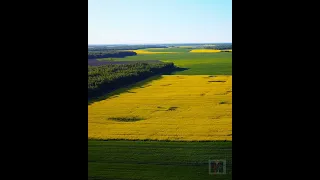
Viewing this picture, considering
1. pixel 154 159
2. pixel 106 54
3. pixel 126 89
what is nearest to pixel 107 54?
pixel 106 54

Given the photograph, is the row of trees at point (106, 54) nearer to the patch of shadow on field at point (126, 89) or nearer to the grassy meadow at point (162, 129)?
the grassy meadow at point (162, 129)

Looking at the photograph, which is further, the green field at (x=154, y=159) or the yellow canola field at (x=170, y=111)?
the yellow canola field at (x=170, y=111)

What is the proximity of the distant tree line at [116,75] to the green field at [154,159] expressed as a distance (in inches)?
194

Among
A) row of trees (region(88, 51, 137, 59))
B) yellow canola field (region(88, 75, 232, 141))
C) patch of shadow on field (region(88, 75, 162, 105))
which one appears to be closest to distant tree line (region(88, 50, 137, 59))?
row of trees (region(88, 51, 137, 59))

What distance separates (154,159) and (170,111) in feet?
17.9

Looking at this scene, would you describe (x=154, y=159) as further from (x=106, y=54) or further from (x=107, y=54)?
(x=107, y=54)

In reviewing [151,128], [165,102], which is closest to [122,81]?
[165,102]

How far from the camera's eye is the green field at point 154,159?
7.33 m

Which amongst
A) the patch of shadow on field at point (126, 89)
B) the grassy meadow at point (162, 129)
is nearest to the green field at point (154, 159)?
the grassy meadow at point (162, 129)

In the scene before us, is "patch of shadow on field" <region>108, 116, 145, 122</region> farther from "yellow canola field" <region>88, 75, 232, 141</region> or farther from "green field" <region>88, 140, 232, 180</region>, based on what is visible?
"green field" <region>88, 140, 232, 180</region>
